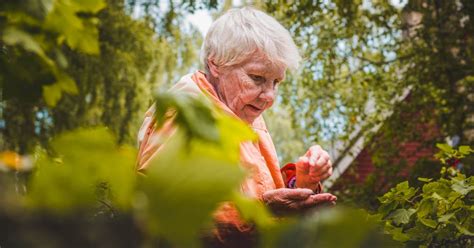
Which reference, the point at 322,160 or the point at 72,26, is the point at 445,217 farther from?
the point at 72,26

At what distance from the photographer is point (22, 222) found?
394mm

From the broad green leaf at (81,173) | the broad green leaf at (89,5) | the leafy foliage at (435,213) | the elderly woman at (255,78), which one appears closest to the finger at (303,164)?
the elderly woman at (255,78)

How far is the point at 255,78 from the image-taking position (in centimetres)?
282

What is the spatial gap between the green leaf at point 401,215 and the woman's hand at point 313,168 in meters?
0.33

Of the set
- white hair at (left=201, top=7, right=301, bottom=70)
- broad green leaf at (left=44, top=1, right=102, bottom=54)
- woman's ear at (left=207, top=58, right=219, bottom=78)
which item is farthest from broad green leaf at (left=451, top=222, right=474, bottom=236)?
broad green leaf at (left=44, top=1, right=102, bottom=54)

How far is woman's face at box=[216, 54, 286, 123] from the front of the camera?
2779 mm

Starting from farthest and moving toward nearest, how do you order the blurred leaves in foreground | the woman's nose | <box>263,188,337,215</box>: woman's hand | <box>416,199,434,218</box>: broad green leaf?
the woman's nose < <box>416,199,434,218</box>: broad green leaf < <box>263,188,337,215</box>: woman's hand < the blurred leaves in foreground

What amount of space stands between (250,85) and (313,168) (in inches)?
18.6

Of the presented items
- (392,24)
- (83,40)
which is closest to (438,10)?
(392,24)

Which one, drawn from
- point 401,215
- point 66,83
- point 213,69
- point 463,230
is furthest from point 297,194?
point 66,83

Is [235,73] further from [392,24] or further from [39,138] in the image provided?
[39,138]

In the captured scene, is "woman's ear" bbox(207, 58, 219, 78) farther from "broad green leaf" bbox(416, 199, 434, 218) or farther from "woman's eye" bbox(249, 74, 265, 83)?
"broad green leaf" bbox(416, 199, 434, 218)

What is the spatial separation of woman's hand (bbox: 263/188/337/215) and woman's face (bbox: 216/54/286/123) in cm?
70

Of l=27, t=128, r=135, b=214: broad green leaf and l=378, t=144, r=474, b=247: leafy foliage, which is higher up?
l=27, t=128, r=135, b=214: broad green leaf
